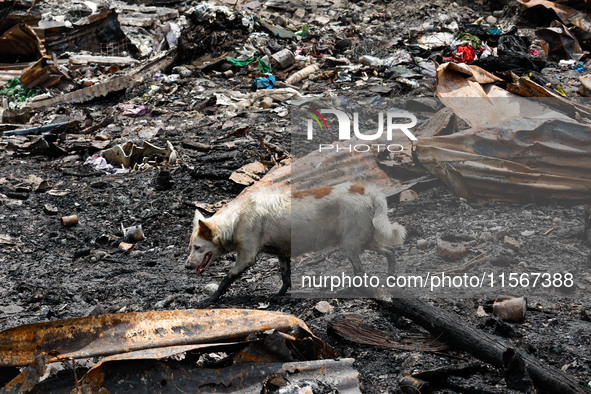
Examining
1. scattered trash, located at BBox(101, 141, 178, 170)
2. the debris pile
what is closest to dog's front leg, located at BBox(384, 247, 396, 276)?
the debris pile

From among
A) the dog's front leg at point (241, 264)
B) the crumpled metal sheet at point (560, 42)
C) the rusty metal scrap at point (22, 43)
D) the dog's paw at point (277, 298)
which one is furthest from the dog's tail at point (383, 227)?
the rusty metal scrap at point (22, 43)

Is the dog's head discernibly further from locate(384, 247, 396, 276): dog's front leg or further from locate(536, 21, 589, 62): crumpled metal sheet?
locate(536, 21, 589, 62): crumpled metal sheet

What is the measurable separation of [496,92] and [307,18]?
11.1 m

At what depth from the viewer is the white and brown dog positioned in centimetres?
442

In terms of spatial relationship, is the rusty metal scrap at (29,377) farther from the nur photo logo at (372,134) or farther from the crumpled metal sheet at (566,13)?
the crumpled metal sheet at (566,13)

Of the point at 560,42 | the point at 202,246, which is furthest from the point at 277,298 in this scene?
the point at 560,42

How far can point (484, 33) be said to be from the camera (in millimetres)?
13273

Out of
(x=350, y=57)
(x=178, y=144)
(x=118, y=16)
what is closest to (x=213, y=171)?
(x=178, y=144)

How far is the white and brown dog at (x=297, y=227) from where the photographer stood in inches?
174

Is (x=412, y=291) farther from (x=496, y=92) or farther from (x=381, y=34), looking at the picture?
(x=381, y=34)

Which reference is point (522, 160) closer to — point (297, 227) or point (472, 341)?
point (297, 227)

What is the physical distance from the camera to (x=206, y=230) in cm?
436

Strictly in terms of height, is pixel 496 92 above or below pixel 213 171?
above

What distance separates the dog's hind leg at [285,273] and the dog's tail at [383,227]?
826 millimetres
